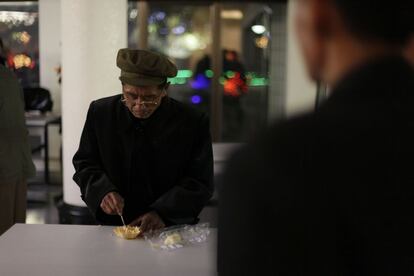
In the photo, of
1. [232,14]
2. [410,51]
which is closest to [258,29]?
[232,14]

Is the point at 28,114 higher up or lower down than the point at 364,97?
lower down

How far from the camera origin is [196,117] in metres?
2.00

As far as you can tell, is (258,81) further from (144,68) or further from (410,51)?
(144,68)

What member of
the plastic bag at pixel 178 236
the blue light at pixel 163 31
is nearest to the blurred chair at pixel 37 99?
the plastic bag at pixel 178 236

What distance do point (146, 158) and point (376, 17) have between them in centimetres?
151

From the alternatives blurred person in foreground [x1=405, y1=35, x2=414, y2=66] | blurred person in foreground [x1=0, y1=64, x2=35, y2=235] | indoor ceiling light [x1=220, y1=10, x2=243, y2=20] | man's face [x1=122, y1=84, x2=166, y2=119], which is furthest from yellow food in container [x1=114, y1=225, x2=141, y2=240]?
blurred person in foreground [x1=405, y1=35, x2=414, y2=66]

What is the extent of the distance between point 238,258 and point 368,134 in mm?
170

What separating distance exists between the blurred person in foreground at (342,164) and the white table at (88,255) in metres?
1.02

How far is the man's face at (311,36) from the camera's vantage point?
1.52 feet

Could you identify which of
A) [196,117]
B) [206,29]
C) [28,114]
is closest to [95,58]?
[196,117]

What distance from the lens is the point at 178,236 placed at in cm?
Result: 179

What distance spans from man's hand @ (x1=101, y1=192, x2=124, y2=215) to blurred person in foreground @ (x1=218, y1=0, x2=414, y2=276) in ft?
4.44

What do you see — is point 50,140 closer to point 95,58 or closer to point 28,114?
point 28,114

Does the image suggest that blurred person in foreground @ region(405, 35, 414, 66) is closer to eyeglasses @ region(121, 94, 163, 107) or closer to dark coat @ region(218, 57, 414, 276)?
dark coat @ region(218, 57, 414, 276)
